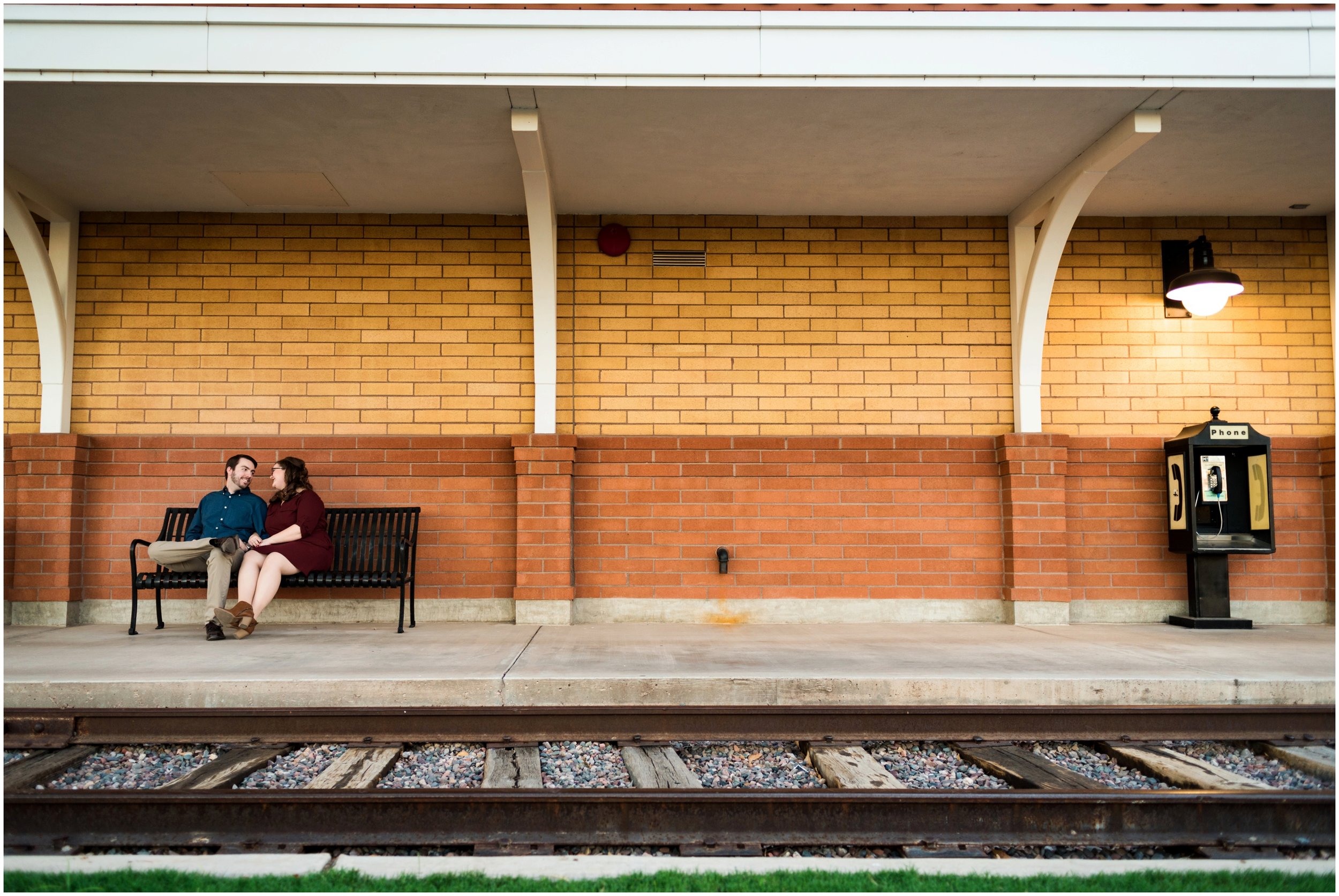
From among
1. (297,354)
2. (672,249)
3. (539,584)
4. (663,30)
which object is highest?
(663,30)

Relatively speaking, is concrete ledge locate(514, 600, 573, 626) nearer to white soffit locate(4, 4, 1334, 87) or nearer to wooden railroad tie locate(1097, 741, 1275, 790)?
white soffit locate(4, 4, 1334, 87)

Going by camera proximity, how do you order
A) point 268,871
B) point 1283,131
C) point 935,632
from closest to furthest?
point 268,871
point 1283,131
point 935,632

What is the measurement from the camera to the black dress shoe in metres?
6.66

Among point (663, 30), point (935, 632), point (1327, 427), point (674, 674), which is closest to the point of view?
point (674, 674)

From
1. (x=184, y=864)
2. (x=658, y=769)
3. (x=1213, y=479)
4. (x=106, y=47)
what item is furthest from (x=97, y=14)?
(x=1213, y=479)

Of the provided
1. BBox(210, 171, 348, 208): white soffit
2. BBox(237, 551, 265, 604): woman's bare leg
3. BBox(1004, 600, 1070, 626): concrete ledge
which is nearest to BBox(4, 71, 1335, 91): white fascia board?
BBox(210, 171, 348, 208): white soffit

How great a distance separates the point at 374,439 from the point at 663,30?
423 cm

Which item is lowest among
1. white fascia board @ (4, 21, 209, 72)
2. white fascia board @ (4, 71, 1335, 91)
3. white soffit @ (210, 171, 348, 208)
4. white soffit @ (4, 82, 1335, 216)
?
white soffit @ (210, 171, 348, 208)

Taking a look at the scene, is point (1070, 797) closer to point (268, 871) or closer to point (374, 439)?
point (268, 871)

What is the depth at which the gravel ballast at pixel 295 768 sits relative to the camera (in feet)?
12.4

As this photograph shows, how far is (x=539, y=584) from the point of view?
7422 mm

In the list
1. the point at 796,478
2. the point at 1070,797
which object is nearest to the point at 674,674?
the point at 1070,797

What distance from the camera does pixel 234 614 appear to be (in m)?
6.41

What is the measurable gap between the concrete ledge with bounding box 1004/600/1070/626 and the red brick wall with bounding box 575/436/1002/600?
0.81ft
